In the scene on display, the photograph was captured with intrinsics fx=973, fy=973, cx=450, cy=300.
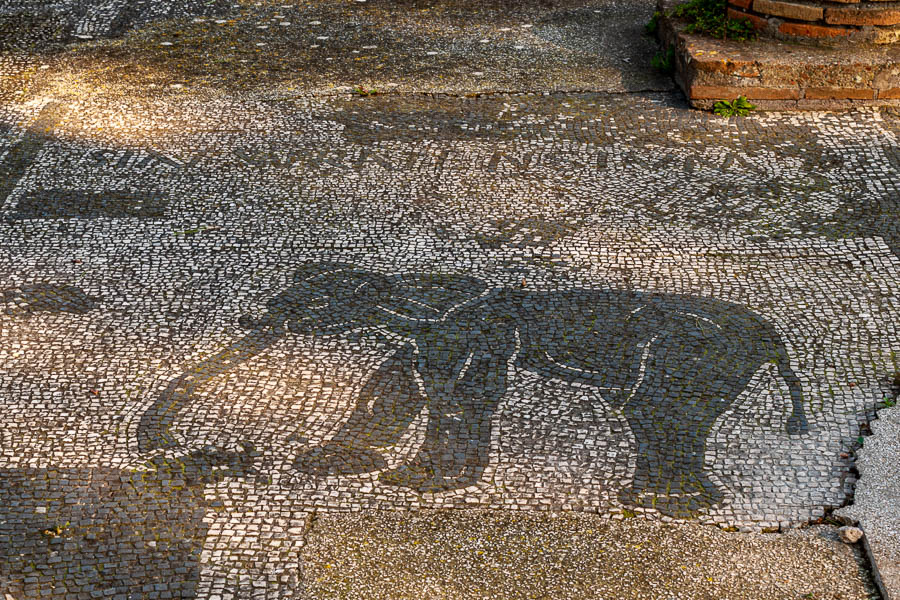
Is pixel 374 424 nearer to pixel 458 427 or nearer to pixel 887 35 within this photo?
pixel 458 427

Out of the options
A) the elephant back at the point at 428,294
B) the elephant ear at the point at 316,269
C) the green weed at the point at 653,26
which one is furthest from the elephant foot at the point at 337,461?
the green weed at the point at 653,26

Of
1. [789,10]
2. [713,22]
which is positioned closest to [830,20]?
[789,10]

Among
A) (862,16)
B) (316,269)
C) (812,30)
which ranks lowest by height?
(316,269)

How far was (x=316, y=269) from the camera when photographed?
5.05 m

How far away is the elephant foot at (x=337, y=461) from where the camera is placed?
380 cm

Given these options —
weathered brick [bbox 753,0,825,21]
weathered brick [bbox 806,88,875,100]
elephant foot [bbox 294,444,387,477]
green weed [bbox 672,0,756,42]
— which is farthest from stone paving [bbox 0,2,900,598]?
weathered brick [bbox 753,0,825,21]

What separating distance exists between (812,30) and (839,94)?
528 millimetres

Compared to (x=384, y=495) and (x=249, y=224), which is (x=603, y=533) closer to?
(x=384, y=495)

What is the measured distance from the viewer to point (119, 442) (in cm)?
392

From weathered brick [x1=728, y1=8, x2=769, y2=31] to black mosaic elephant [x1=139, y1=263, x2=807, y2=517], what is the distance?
9.95 feet

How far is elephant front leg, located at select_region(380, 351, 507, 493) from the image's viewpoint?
376 cm

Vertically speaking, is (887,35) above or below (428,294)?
above

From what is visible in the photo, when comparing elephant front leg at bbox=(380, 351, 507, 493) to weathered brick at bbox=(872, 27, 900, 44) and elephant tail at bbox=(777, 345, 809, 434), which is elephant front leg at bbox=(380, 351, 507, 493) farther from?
weathered brick at bbox=(872, 27, 900, 44)

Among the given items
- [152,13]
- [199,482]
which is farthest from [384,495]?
[152,13]
